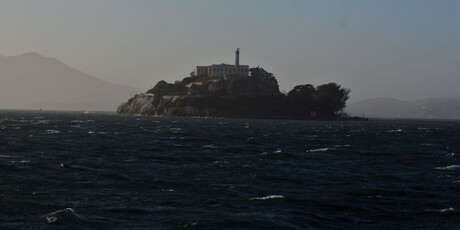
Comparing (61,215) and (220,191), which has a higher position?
(220,191)

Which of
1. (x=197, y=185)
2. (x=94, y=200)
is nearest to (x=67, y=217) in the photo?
(x=94, y=200)

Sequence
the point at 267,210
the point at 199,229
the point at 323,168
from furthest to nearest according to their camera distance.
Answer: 1. the point at 323,168
2. the point at 267,210
3. the point at 199,229

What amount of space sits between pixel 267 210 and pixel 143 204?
620 centimetres

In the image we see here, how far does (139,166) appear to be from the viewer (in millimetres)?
49688

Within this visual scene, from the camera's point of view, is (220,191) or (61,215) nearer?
(61,215)

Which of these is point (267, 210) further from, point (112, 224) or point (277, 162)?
point (277, 162)

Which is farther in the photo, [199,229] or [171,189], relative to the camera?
[171,189]

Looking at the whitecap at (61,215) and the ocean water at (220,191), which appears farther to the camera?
the ocean water at (220,191)

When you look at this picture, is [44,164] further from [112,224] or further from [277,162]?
[112,224]

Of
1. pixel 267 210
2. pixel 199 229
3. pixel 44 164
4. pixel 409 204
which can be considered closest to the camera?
pixel 199 229

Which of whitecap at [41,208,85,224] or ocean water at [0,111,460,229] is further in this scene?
ocean water at [0,111,460,229]

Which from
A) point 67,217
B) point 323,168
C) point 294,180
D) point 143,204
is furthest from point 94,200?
point 323,168

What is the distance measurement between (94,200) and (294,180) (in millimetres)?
15853

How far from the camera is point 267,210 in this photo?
30.5 m
